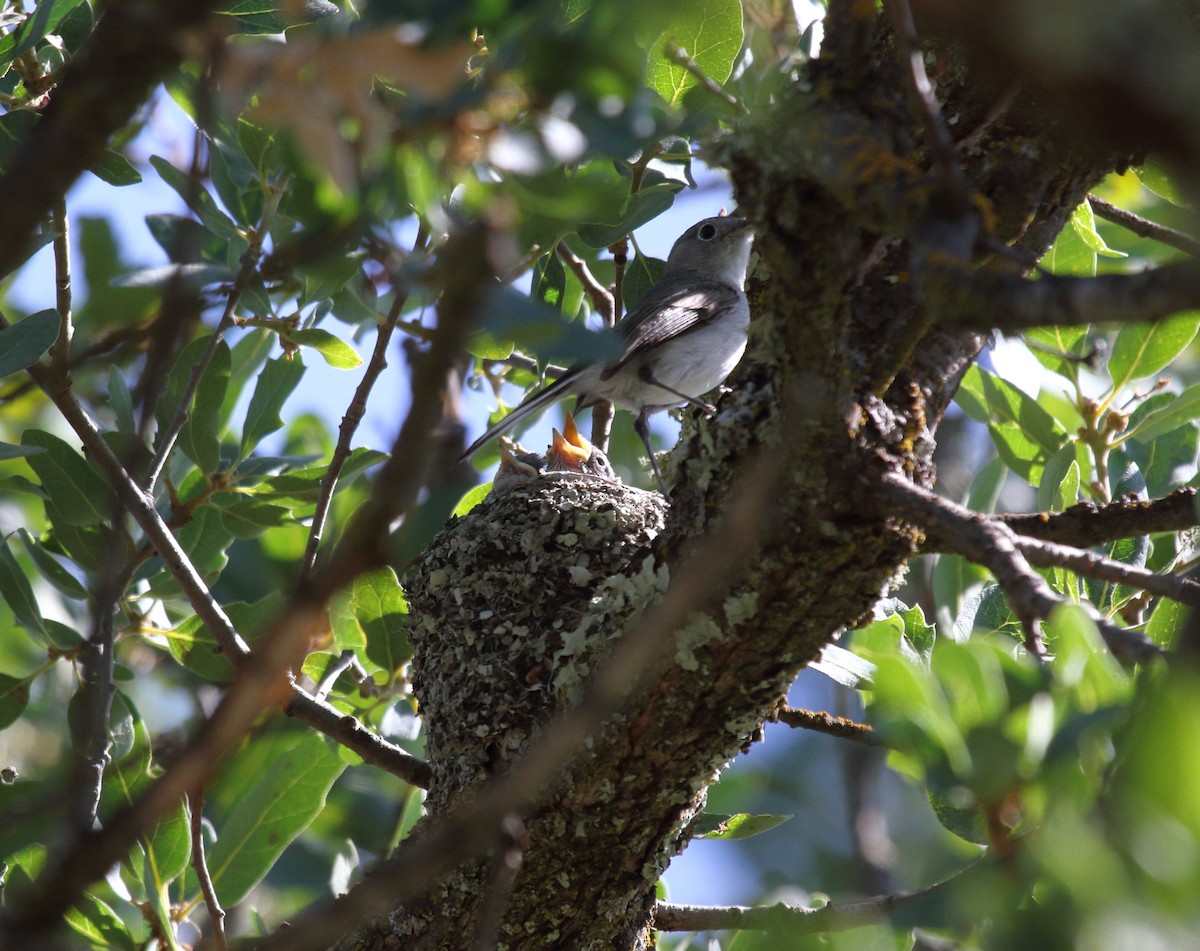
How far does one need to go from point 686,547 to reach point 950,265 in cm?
87

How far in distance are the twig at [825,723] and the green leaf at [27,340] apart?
1.71 meters

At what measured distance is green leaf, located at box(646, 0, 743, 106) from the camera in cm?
256

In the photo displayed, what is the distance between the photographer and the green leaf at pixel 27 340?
2.35m

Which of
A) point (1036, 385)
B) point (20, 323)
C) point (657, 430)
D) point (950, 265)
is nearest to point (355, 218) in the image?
point (950, 265)

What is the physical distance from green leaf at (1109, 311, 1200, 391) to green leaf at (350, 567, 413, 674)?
2078 millimetres

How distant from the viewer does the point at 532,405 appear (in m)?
3.78

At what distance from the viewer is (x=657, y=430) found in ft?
16.9

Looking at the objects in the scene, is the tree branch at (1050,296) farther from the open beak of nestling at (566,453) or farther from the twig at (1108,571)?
the open beak of nestling at (566,453)

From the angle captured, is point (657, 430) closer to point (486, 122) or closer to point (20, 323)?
point (20, 323)

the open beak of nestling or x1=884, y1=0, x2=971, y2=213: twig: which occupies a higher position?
the open beak of nestling

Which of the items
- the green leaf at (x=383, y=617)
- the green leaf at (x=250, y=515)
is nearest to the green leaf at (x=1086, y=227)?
the green leaf at (x=383, y=617)

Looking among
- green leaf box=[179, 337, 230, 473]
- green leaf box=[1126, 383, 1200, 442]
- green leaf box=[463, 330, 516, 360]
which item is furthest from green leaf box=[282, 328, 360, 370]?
green leaf box=[1126, 383, 1200, 442]

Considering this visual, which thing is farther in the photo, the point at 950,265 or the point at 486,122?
the point at 950,265

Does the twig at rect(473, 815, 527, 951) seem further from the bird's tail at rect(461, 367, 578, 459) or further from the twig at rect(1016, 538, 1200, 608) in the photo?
the bird's tail at rect(461, 367, 578, 459)
